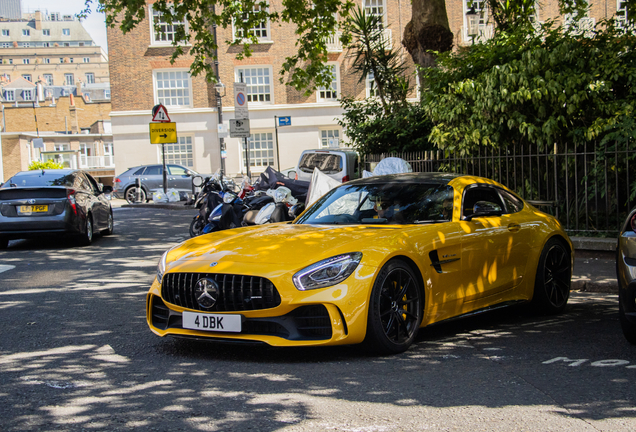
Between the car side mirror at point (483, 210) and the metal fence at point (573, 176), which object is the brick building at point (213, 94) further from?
the car side mirror at point (483, 210)

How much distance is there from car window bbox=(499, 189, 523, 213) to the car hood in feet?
5.42

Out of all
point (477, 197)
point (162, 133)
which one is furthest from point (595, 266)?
point (162, 133)

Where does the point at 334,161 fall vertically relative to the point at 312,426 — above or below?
above

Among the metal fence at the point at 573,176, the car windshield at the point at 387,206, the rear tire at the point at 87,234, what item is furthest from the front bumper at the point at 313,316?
the rear tire at the point at 87,234

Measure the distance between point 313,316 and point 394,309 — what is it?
68cm

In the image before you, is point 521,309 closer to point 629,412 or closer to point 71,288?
point 629,412

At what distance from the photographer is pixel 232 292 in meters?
4.88

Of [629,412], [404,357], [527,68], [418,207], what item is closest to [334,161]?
[527,68]

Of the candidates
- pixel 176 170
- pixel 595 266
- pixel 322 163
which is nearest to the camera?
pixel 595 266

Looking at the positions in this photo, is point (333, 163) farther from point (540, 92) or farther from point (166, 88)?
point (166, 88)

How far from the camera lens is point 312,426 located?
11.9 feet

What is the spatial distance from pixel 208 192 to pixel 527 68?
19.7ft

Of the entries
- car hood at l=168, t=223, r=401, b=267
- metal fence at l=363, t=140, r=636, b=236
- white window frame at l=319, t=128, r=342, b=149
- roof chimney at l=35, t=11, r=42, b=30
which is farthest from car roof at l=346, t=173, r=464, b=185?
roof chimney at l=35, t=11, r=42, b=30

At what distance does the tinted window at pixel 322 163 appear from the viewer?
57.7ft
